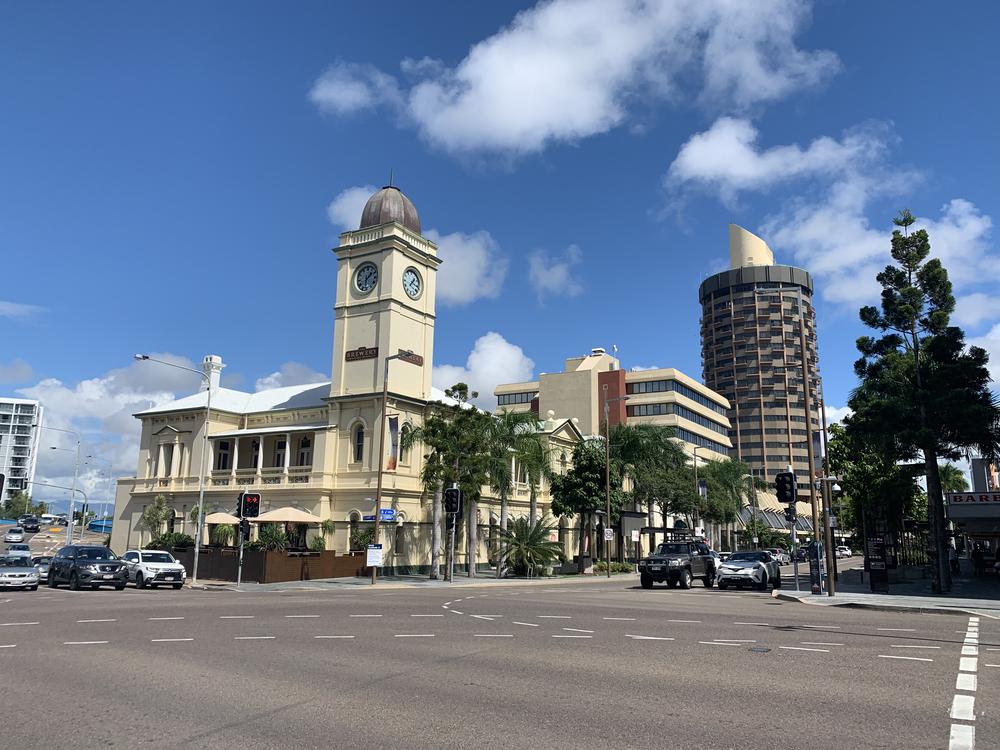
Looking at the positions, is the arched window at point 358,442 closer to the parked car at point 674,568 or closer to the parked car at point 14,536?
the parked car at point 674,568

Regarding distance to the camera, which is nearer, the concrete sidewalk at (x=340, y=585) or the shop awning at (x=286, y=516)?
the concrete sidewalk at (x=340, y=585)

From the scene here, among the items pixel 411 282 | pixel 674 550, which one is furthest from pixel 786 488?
pixel 411 282

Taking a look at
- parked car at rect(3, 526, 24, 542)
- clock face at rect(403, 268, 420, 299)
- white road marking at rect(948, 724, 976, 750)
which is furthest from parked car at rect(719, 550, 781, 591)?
parked car at rect(3, 526, 24, 542)

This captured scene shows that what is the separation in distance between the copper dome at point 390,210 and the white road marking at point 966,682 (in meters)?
40.1

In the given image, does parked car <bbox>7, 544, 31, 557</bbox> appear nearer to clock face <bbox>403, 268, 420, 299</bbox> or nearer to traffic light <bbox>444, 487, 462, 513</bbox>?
traffic light <bbox>444, 487, 462, 513</bbox>

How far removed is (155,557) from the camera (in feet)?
97.9

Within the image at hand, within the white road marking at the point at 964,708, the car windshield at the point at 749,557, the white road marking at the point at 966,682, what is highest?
the car windshield at the point at 749,557

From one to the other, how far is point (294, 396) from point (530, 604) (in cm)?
3283

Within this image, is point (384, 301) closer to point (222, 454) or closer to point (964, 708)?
point (222, 454)

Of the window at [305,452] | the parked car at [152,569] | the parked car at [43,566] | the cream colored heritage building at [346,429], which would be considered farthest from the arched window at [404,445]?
the parked car at [43,566]

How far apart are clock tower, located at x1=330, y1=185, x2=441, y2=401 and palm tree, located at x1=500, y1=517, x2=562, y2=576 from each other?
10095 millimetres

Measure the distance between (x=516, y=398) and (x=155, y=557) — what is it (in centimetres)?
7841

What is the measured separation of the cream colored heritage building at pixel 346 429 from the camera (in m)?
42.2

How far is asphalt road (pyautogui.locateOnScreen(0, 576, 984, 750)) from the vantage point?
665 cm
